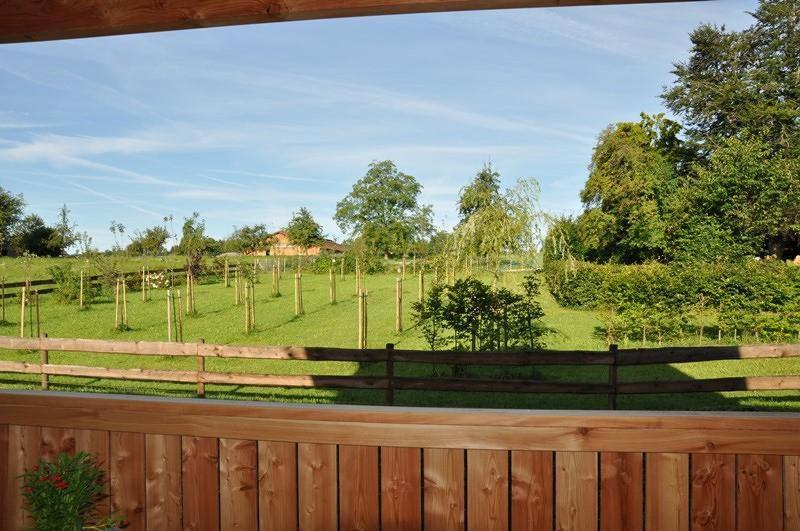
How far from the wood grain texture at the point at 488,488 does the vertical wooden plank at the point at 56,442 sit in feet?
3.71

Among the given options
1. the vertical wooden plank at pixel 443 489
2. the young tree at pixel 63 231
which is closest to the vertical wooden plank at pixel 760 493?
the vertical wooden plank at pixel 443 489

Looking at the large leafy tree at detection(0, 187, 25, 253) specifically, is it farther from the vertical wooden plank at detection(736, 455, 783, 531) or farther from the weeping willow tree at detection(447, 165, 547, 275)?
the vertical wooden plank at detection(736, 455, 783, 531)

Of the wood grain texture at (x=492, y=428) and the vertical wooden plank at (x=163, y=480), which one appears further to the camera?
the vertical wooden plank at (x=163, y=480)

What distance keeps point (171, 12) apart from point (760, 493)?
2027 mm

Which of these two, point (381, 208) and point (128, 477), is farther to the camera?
point (381, 208)

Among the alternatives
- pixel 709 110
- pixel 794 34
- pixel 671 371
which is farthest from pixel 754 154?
pixel 671 371

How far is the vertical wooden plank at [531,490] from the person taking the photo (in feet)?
4.66

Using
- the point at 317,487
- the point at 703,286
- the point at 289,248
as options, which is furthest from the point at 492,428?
the point at 289,248

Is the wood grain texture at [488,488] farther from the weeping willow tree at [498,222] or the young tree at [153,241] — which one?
the young tree at [153,241]

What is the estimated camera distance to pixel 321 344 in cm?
1046

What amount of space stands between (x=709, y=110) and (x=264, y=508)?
24.5 m

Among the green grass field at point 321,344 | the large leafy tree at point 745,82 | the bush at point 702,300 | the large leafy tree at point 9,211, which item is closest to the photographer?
the green grass field at point 321,344

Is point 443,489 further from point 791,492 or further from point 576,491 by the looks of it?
point 791,492

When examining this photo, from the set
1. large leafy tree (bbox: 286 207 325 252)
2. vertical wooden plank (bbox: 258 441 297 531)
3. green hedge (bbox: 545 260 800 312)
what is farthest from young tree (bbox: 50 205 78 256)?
vertical wooden plank (bbox: 258 441 297 531)
